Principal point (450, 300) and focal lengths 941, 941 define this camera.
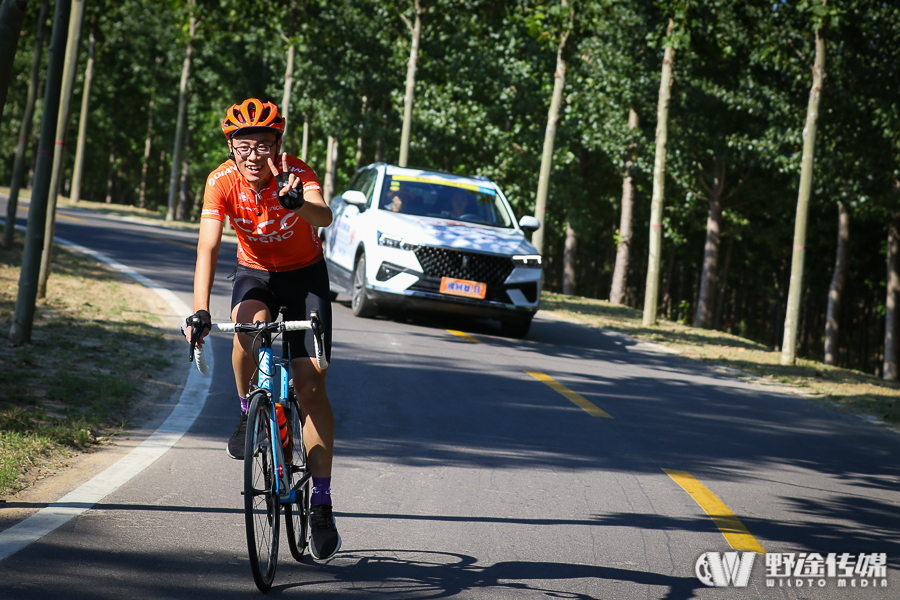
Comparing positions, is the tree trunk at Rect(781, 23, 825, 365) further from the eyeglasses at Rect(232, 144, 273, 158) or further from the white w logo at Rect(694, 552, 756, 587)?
the eyeglasses at Rect(232, 144, 273, 158)

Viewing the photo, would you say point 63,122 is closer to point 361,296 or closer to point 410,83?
point 361,296

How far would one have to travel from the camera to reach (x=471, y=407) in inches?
319

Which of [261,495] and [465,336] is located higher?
[465,336]

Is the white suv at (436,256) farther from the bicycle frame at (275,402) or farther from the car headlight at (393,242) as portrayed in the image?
the bicycle frame at (275,402)

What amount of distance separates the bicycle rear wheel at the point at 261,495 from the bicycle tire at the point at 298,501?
0.18 meters

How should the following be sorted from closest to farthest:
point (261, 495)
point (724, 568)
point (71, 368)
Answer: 1. point (261, 495)
2. point (724, 568)
3. point (71, 368)

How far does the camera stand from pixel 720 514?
5547 millimetres

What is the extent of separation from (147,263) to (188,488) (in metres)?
13.3

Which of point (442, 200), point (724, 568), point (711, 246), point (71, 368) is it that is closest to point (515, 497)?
point (724, 568)

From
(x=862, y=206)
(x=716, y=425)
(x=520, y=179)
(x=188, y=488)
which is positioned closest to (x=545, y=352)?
(x=716, y=425)

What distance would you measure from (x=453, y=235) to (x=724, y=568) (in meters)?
8.40

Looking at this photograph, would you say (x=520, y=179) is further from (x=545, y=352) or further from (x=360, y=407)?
(x=360, y=407)

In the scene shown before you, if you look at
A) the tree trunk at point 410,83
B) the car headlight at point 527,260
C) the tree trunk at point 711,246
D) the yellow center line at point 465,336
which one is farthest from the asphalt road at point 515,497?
the tree trunk at point 711,246

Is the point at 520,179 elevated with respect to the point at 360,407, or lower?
elevated
